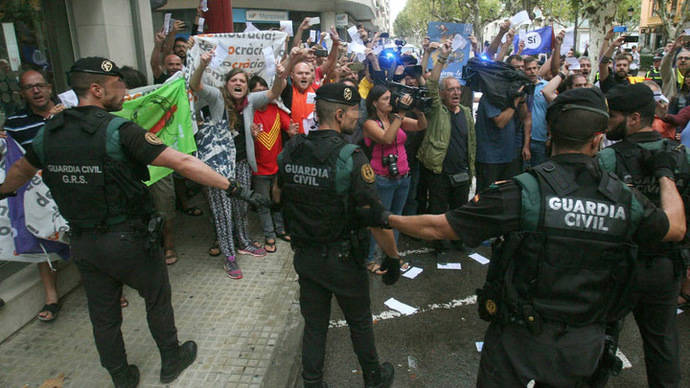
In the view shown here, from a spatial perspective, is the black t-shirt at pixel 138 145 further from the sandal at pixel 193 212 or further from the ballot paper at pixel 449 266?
the sandal at pixel 193 212

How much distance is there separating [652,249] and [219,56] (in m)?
4.40

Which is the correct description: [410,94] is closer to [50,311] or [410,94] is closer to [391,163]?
[391,163]

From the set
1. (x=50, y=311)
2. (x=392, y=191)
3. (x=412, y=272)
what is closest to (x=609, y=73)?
(x=392, y=191)

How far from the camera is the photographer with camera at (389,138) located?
432cm

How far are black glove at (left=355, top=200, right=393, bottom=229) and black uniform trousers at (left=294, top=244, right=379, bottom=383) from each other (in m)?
0.28

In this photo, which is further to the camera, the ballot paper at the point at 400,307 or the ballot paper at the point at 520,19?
the ballot paper at the point at 520,19

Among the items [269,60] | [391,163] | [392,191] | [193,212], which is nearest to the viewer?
[391,163]

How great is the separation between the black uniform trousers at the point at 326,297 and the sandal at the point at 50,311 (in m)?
2.52

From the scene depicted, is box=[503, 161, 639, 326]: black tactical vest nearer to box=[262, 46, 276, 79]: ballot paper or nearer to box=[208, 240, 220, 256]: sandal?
box=[262, 46, 276, 79]: ballot paper

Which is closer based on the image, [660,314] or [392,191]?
[660,314]

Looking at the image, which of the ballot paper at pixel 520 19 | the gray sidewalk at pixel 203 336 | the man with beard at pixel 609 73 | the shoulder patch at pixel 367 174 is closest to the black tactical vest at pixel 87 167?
the gray sidewalk at pixel 203 336

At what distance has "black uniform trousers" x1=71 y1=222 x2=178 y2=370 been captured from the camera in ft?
9.25

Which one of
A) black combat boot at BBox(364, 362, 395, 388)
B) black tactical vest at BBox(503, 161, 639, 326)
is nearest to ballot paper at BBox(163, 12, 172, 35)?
black combat boot at BBox(364, 362, 395, 388)

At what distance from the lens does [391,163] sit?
14.8ft
